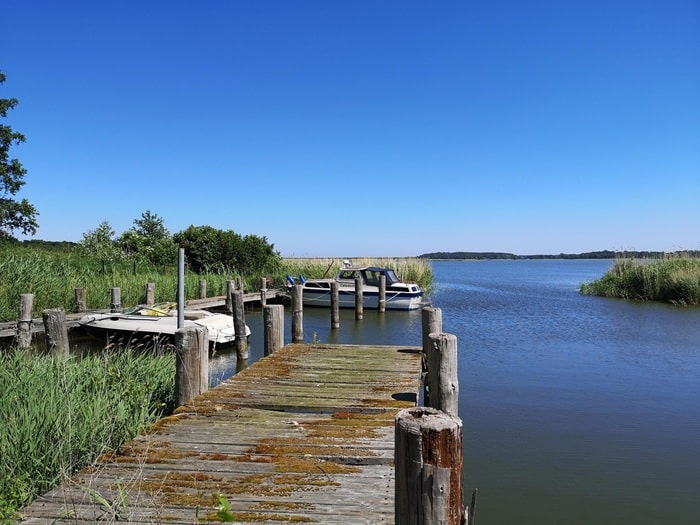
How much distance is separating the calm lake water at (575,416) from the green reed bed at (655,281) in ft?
24.6

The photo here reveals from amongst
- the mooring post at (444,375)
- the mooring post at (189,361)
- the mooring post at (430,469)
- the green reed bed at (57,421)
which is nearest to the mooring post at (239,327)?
the green reed bed at (57,421)

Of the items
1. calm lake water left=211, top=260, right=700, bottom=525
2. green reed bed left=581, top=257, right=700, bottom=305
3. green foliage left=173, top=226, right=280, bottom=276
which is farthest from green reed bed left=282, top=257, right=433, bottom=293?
calm lake water left=211, top=260, right=700, bottom=525

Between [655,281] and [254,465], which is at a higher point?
[655,281]

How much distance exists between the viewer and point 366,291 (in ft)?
78.6

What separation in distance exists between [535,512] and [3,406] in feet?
16.3

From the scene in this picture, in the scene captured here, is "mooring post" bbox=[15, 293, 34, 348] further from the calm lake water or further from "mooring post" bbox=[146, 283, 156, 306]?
"mooring post" bbox=[146, 283, 156, 306]

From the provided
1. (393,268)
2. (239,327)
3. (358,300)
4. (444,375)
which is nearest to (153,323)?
(239,327)

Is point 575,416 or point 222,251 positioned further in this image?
point 222,251

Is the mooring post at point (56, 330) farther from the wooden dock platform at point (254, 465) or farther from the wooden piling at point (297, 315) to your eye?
the wooden piling at point (297, 315)

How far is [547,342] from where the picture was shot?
52.0ft

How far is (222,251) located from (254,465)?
25391mm

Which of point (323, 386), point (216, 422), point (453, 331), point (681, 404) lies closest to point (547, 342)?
point (453, 331)

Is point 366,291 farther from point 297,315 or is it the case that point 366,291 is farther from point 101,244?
point 101,244

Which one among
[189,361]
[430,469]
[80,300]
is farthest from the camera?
[80,300]
